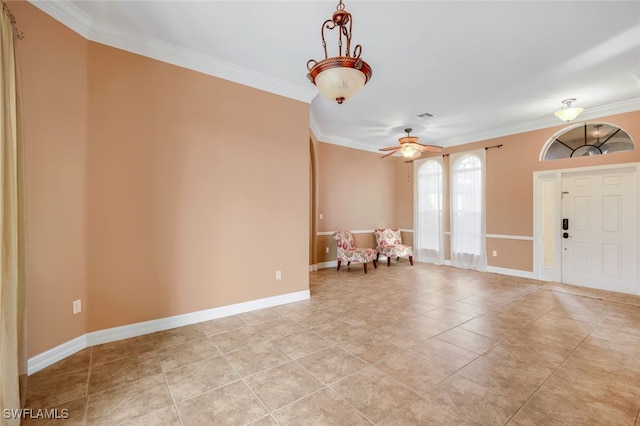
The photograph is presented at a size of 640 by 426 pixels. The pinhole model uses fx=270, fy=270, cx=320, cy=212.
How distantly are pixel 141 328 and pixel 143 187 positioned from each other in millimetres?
1548

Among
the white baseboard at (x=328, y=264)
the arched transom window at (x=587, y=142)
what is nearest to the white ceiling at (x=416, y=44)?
the arched transom window at (x=587, y=142)

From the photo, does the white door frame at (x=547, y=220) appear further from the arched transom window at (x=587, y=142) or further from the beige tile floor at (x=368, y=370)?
the beige tile floor at (x=368, y=370)

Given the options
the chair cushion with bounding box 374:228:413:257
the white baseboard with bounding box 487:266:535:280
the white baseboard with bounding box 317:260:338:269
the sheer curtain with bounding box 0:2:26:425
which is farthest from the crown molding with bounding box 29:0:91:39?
the white baseboard with bounding box 487:266:535:280

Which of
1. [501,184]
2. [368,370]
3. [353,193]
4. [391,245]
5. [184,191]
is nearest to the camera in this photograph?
[368,370]

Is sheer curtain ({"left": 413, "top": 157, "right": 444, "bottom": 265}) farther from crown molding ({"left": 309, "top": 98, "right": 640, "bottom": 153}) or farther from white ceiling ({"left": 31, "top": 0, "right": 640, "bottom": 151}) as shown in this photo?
white ceiling ({"left": 31, "top": 0, "right": 640, "bottom": 151})

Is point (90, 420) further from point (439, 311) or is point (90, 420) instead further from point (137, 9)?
point (439, 311)

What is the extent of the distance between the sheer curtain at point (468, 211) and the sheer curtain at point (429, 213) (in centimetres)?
35

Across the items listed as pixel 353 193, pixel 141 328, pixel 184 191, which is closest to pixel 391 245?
pixel 353 193

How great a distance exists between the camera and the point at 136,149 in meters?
2.95

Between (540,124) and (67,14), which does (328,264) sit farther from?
Answer: (67,14)

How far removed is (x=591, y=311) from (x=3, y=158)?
626 centimetres

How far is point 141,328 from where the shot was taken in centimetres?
296

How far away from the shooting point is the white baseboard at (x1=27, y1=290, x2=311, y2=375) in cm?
236

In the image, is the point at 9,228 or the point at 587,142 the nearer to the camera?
the point at 9,228
